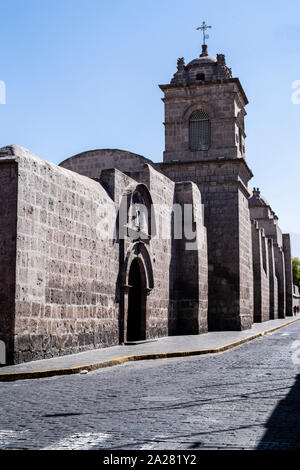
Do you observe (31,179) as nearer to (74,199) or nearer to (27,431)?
(74,199)

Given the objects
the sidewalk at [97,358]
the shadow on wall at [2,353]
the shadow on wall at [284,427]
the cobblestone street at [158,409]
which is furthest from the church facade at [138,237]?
the shadow on wall at [284,427]

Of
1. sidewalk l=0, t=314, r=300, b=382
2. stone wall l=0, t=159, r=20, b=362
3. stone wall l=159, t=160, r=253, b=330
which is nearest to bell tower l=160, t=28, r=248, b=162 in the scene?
stone wall l=159, t=160, r=253, b=330

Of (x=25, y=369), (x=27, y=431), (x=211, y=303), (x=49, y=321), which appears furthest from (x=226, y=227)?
(x=27, y=431)

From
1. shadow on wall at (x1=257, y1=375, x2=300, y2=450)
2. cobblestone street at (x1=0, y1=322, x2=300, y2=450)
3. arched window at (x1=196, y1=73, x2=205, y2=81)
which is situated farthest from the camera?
arched window at (x1=196, y1=73, x2=205, y2=81)

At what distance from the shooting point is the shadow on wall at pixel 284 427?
4285 mm

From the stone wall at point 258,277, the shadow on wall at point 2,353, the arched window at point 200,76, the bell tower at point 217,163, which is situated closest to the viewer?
the shadow on wall at point 2,353

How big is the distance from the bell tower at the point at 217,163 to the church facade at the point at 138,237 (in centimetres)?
4

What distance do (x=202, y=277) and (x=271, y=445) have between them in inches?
610

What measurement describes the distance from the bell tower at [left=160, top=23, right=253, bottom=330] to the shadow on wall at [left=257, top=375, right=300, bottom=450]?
1529 centimetres

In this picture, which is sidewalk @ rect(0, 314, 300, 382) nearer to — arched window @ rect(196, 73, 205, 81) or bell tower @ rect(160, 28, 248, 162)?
bell tower @ rect(160, 28, 248, 162)

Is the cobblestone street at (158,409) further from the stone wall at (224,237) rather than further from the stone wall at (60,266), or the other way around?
the stone wall at (224,237)

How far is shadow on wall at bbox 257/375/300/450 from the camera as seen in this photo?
4.29 metres

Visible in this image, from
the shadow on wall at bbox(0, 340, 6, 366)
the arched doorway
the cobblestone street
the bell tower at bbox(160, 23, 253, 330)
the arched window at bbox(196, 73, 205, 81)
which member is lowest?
the cobblestone street

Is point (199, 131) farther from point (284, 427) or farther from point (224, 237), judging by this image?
point (284, 427)
